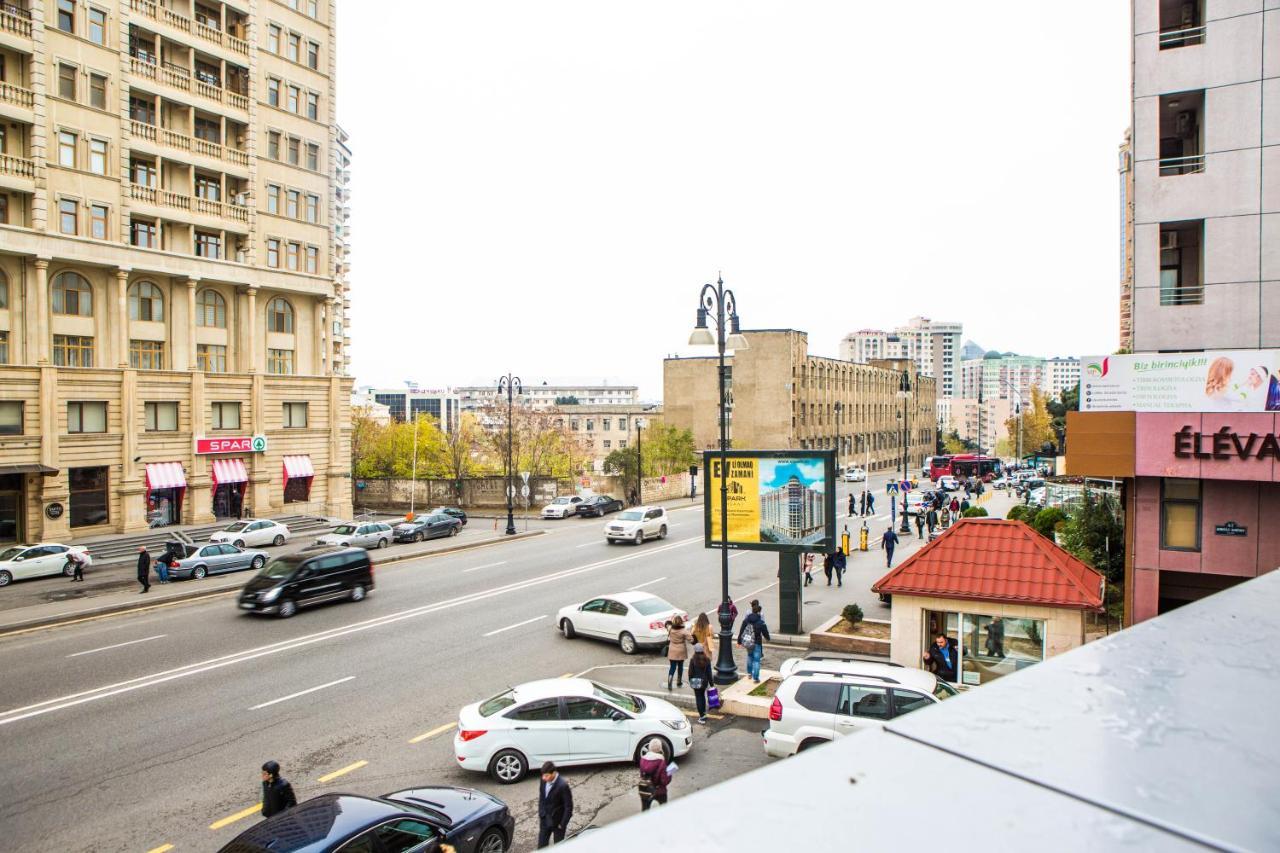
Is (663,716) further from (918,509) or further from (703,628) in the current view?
(918,509)

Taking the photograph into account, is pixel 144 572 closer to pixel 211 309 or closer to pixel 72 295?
pixel 72 295

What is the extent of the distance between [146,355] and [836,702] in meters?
41.9

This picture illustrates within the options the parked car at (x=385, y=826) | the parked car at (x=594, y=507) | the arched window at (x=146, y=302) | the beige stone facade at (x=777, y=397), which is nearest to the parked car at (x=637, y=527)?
the parked car at (x=594, y=507)

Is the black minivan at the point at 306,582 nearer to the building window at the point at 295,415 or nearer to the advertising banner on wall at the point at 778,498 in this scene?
the advertising banner on wall at the point at 778,498

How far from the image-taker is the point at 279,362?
4869 centimetres

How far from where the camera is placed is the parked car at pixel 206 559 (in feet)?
104

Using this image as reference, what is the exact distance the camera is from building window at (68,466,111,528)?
38594 millimetres

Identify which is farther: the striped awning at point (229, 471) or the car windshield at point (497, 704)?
the striped awning at point (229, 471)

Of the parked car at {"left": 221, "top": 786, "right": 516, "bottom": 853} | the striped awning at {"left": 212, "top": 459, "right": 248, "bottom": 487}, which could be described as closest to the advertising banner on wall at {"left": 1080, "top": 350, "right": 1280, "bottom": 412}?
the parked car at {"left": 221, "top": 786, "right": 516, "bottom": 853}

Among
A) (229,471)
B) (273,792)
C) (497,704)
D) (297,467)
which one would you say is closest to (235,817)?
(273,792)

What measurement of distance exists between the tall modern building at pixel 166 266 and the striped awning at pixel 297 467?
9 cm

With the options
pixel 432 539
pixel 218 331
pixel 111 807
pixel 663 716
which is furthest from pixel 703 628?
pixel 218 331

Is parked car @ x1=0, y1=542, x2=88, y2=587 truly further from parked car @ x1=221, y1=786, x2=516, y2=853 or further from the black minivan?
parked car @ x1=221, y1=786, x2=516, y2=853

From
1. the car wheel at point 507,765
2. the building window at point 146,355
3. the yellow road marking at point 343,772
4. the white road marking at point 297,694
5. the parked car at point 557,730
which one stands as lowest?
the white road marking at point 297,694
